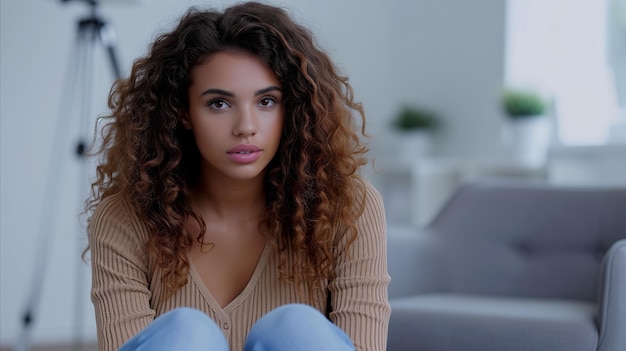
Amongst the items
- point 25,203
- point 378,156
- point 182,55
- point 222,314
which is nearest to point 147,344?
point 222,314

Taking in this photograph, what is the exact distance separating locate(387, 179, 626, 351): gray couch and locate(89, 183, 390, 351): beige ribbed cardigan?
647 millimetres

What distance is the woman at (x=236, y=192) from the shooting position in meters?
1.46

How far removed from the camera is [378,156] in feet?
15.6

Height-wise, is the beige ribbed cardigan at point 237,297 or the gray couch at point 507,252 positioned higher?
the beige ribbed cardigan at point 237,297

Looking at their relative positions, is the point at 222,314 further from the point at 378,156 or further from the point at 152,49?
the point at 378,156

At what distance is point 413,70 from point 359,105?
3.14 m

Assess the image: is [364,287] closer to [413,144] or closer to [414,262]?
[414,262]

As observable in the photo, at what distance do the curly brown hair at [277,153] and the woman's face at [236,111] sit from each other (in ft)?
0.08

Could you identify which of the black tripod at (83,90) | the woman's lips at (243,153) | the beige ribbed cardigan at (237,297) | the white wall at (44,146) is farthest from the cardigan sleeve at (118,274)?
the white wall at (44,146)

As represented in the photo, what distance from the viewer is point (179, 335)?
1.22 metres

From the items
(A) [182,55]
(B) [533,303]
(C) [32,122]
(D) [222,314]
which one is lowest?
(B) [533,303]

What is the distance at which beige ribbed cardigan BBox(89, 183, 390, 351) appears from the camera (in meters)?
1.48

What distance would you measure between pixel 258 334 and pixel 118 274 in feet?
1.02

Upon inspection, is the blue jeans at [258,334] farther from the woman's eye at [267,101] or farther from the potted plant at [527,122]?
the potted plant at [527,122]
